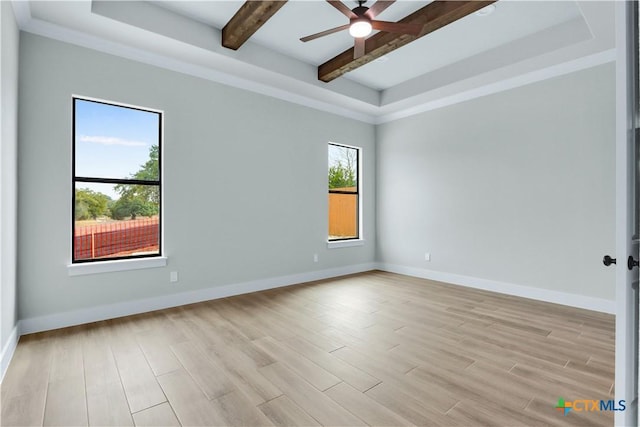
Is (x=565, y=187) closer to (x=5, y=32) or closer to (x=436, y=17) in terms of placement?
(x=436, y=17)

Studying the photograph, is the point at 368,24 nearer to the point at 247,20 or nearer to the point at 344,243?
the point at 247,20

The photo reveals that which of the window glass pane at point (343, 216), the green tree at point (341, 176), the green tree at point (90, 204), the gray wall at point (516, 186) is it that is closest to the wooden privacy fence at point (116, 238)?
the green tree at point (90, 204)

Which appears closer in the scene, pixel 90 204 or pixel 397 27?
pixel 397 27

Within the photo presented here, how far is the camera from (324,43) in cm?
386

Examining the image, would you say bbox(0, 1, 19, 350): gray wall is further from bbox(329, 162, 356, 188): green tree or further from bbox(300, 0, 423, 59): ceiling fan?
bbox(329, 162, 356, 188): green tree

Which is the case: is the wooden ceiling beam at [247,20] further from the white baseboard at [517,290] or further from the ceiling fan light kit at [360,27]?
the white baseboard at [517,290]

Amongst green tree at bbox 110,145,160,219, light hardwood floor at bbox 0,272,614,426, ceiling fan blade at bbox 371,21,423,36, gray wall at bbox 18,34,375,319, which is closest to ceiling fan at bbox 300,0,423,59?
ceiling fan blade at bbox 371,21,423,36

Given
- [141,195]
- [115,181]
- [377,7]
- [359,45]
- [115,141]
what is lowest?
[141,195]

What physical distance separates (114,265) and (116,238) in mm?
299

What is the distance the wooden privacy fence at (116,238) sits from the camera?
3236 mm

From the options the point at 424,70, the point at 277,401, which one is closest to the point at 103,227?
the point at 277,401

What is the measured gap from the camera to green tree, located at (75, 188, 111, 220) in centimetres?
321

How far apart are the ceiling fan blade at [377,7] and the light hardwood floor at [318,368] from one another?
A: 2884 millimetres

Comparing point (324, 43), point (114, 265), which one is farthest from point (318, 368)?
point (324, 43)
